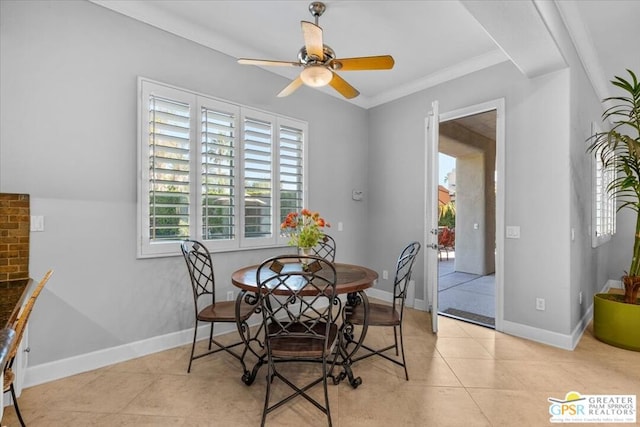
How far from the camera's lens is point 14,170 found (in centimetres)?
213

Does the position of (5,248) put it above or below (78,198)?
below

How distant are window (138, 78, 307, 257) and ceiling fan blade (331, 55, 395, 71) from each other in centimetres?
134

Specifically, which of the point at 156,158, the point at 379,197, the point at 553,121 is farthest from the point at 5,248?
the point at 553,121

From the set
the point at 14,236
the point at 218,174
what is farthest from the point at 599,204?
the point at 14,236

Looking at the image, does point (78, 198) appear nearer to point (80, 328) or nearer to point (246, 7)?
point (80, 328)

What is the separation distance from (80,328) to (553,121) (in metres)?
4.55

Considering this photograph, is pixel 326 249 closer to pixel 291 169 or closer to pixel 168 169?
pixel 291 169

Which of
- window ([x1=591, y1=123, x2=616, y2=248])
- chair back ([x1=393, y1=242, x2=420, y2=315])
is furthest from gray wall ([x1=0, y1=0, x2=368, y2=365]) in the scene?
window ([x1=591, y1=123, x2=616, y2=248])

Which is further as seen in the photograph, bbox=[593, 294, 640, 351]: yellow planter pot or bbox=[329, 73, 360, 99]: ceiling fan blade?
bbox=[593, 294, 640, 351]: yellow planter pot

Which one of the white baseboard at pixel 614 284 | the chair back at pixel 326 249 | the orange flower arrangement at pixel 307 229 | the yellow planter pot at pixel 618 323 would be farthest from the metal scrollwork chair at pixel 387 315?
the white baseboard at pixel 614 284

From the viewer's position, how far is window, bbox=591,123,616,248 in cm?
371

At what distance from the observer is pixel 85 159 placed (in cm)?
241

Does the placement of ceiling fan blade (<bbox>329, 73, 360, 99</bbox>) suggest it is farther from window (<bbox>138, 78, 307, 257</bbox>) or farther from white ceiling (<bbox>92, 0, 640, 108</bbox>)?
window (<bbox>138, 78, 307, 257</bbox>)

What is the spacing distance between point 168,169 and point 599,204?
5260 millimetres
